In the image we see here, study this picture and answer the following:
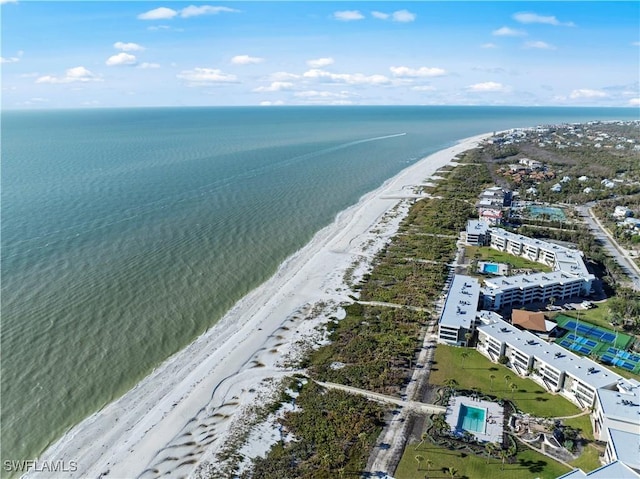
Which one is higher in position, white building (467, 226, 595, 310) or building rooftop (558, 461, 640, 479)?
white building (467, 226, 595, 310)

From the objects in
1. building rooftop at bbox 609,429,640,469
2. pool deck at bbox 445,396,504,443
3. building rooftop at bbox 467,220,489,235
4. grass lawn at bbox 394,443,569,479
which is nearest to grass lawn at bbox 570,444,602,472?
grass lawn at bbox 394,443,569,479

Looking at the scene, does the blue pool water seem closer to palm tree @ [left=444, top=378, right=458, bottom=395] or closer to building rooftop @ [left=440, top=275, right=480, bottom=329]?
building rooftop @ [left=440, top=275, right=480, bottom=329]

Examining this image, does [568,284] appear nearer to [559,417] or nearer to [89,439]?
[559,417]

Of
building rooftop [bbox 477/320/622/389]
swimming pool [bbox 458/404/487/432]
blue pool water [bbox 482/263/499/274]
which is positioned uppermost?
blue pool water [bbox 482/263/499/274]

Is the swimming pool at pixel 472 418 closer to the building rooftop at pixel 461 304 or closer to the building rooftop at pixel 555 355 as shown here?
the building rooftop at pixel 555 355

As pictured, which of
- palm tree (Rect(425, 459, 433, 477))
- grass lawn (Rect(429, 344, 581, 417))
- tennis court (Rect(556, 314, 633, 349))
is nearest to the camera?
palm tree (Rect(425, 459, 433, 477))

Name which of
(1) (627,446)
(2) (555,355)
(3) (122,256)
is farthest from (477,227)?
(3) (122,256)

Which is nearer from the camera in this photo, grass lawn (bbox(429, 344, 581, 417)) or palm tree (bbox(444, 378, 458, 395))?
grass lawn (bbox(429, 344, 581, 417))
